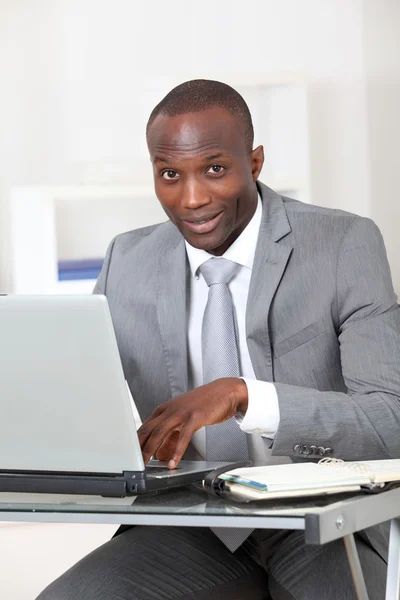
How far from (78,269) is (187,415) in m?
2.64

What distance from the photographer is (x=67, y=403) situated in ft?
4.48

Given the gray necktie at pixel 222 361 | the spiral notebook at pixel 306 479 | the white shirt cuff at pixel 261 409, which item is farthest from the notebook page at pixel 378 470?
the gray necktie at pixel 222 361

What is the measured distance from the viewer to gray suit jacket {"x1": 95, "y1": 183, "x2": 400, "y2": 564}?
169cm

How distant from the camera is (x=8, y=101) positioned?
4035mm

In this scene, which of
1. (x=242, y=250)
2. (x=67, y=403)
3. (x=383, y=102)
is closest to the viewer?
(x=67, y=403)

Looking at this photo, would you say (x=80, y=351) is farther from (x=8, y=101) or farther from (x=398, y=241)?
(x=398, y=241)

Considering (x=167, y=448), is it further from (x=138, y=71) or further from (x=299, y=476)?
(x=138, y=71)

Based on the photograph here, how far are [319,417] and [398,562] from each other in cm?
28

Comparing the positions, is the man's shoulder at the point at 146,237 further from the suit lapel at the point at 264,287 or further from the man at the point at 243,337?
the suit lapel at the point at 264,287

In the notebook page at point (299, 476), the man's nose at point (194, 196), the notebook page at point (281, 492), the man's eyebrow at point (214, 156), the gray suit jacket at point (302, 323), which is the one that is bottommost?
the notebook page at point (281, 492)

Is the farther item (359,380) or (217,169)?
(217,169)

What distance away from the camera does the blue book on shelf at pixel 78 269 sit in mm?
3998

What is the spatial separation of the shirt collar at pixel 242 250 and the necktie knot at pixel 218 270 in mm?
13

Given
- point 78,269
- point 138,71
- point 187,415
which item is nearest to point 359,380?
point 187,415
